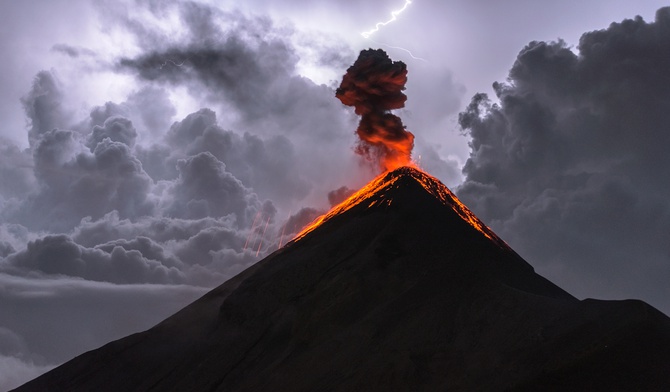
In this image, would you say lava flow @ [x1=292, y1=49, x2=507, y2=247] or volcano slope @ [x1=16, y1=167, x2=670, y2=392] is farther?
lava flow @ [x1=292, y1=49, x2=507, y2=247]

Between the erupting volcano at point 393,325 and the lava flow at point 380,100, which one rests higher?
the lava flow at point 380,100

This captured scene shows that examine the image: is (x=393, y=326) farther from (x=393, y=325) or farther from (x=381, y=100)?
(x=381, y=100)

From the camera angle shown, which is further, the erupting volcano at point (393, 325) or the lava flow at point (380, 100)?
the lava flow at point (380, 100)

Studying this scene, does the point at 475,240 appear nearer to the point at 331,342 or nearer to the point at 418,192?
the point at 418,192

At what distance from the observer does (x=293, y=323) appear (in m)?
44.9

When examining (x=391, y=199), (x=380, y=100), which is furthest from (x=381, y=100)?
(x=391, y=199)

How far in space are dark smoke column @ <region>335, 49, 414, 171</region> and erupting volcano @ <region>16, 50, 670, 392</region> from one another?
10247mm

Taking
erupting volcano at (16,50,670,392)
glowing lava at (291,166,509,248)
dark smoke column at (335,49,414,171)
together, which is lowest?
erupting volcano at (16,50,670,392)

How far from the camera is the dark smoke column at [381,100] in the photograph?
7344 cm

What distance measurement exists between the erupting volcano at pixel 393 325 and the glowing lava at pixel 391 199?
297 millimetres

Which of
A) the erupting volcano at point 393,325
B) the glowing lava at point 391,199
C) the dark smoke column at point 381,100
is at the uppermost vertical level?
the dark smoke column at point 381,100

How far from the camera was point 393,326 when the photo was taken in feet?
132

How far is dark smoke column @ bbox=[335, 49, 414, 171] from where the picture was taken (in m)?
73.4

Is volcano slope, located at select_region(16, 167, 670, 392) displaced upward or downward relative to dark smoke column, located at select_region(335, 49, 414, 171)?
downward
